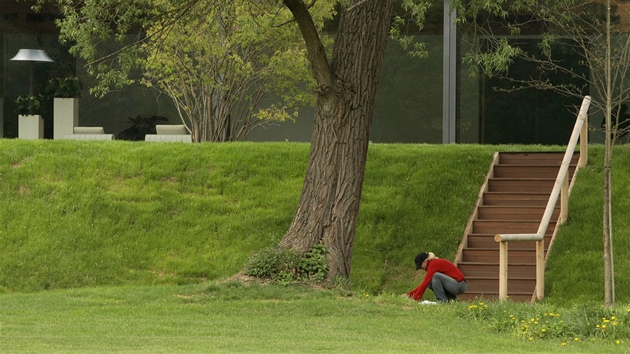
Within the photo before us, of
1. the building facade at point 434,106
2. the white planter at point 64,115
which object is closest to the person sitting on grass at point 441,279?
the building facade at point 434,106

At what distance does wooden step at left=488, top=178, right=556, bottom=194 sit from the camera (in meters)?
19.0

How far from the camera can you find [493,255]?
1725 cm

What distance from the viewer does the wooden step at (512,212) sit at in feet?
Answer: 59.5

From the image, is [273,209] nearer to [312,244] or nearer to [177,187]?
[177,187]

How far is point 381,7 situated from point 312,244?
10.9 feet

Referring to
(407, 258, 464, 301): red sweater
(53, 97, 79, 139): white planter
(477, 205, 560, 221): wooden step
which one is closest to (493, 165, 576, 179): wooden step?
(477, 205, 560, 221): wooden step

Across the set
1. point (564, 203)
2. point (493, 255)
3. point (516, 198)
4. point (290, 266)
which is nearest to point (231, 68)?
point (516, 198)

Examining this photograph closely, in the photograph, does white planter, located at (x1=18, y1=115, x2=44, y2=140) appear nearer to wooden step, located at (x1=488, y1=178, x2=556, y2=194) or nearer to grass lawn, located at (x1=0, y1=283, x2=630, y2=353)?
grass lawn, located at (x1=0, y1=283, x2=630, y2=353)

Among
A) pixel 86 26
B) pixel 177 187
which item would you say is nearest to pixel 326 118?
pixel 86 26

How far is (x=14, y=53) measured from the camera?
28281mm

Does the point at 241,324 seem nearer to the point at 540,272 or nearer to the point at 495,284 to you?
the point at 540,272

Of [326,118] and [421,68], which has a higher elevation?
[421,68]

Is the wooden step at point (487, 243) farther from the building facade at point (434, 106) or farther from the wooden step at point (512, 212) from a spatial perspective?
the building facade at point (434, 106)

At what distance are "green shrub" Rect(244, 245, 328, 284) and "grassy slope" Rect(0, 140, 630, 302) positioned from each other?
205cm
